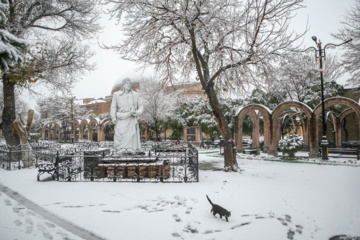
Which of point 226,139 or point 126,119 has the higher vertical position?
point 126,119

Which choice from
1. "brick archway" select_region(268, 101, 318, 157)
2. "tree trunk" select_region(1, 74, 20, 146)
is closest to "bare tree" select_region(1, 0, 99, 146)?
"tree trunk" select_region(1, 74, 20, 146)

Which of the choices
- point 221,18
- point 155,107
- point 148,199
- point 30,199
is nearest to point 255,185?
point 148,199

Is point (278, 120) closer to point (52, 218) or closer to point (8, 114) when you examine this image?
point (52, 218)

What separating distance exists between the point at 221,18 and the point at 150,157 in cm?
534

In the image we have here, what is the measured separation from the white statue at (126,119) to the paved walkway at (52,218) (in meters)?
3.17

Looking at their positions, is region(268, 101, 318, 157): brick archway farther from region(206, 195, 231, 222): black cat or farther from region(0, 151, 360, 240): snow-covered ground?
region(206, 195, 231, 222): black cat

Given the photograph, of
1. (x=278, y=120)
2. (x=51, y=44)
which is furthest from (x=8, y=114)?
(x=278, y=120)

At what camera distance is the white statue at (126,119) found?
7824mm

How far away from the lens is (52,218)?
4.10 meters

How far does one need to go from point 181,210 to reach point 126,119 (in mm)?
4436

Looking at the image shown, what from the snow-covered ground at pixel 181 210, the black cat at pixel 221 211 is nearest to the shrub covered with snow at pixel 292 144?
the snow-covered ground at pixel 181 210

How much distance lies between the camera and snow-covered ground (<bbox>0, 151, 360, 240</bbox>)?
3.70 metres

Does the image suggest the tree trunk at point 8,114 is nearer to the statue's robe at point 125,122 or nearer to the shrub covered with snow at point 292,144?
the statue's robe at point 125,122

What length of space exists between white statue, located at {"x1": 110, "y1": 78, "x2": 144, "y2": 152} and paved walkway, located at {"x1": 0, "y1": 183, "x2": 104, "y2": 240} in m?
3.17
